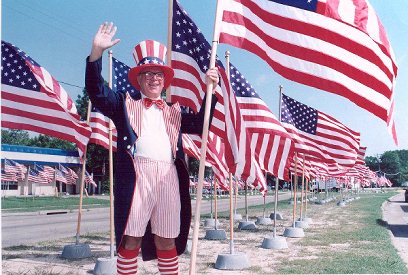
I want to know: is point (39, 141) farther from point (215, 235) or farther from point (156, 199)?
point (156, 199)

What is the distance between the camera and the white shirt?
3.40 m

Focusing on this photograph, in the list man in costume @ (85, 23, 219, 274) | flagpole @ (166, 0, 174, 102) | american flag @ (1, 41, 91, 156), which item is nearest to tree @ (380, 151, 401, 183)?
american flag @ (1, 41, 91, 156)

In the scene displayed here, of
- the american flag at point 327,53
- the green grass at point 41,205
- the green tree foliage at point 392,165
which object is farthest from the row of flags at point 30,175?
the green tree foliage at point 392,165

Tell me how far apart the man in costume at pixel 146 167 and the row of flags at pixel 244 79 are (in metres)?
0.33

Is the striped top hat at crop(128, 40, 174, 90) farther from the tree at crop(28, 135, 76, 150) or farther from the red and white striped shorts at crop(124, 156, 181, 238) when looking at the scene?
the tree at crop(28, 135, 76, 150)

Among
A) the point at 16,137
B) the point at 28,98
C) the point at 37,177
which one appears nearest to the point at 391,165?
the point at 16,137

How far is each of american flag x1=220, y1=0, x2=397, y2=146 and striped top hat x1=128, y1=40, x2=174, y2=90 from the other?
63 centimetres

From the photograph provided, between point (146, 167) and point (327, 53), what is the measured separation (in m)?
2.03

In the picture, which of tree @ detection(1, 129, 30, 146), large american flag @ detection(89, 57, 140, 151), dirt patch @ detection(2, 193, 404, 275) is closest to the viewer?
dirt patch @ detection(2, 193, 404, 275)

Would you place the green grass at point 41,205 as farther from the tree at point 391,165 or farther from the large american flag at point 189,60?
the tree at point 391,165

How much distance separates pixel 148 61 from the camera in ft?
11.7

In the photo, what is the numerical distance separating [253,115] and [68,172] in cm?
2899

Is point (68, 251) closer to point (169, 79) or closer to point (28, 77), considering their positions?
point (28, 77)

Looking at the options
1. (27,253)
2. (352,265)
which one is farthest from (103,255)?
(352,265)
